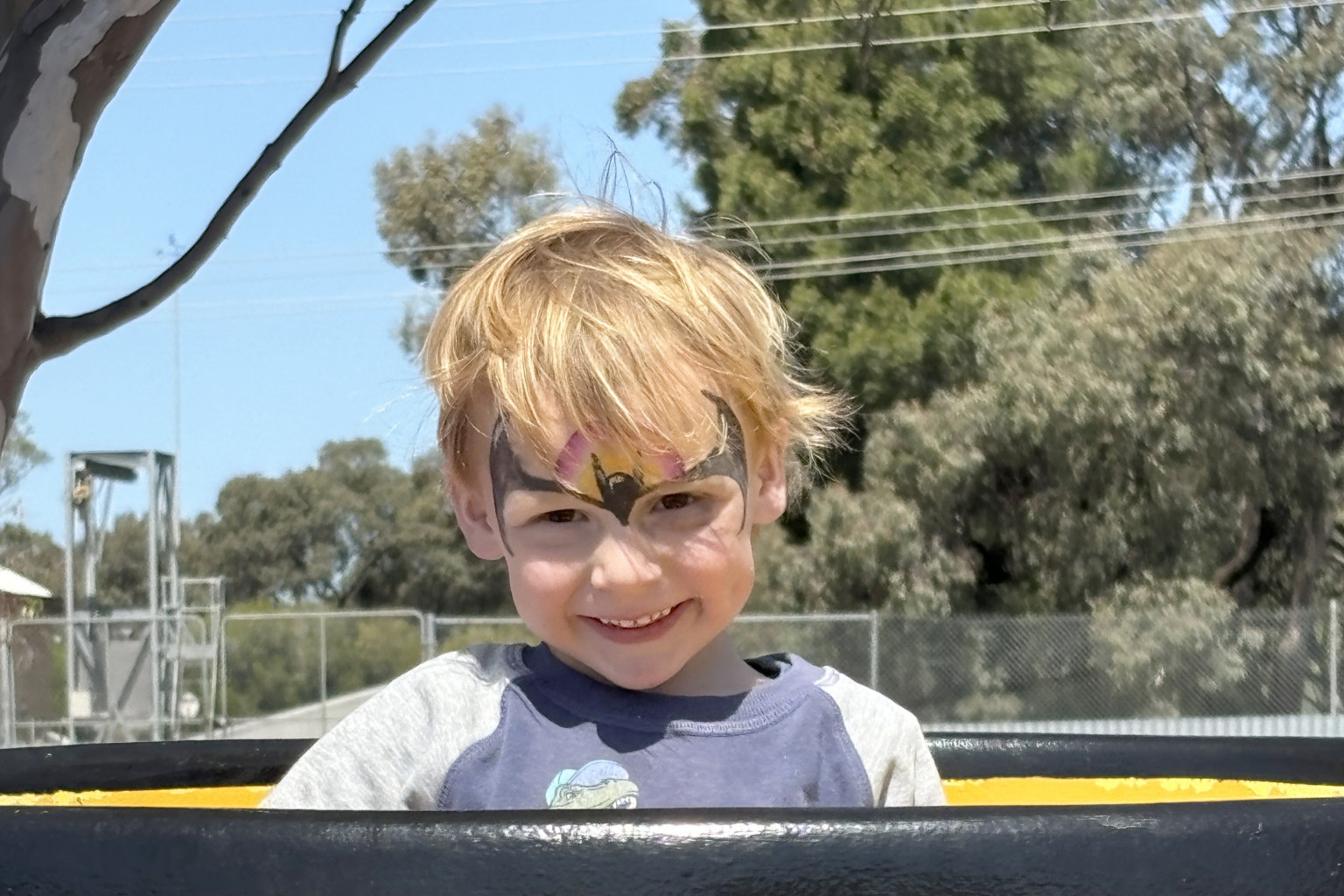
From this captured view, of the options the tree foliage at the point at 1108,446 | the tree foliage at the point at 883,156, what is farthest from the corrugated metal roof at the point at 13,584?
the tree foliage at the point at 883,156

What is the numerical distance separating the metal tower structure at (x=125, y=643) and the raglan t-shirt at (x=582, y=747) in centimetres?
1286

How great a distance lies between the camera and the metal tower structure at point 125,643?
14.0 meters

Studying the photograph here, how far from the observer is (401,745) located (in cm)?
133

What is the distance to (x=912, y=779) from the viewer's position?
147 cm

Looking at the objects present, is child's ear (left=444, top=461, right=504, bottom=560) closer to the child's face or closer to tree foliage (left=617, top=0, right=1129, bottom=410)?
the child's face

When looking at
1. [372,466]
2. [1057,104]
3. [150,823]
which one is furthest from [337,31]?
[372,466]

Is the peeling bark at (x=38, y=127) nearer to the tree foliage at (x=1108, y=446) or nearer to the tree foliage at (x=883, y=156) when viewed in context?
the tree foliage at (x=1108, y=446)

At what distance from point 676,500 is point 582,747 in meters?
0.23

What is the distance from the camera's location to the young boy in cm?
130

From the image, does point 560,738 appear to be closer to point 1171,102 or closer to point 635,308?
point 635,308

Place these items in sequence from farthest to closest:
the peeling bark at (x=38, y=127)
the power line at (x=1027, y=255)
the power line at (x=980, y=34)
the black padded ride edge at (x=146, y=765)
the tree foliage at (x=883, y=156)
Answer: the power line at (x=980, y=34) → the tree foliage at (x=883, y=156) → the power line at (x=1027, y=255) → the peeling bark at (x=38, y=127) → the black padded ride edge at (x=146, y=765)

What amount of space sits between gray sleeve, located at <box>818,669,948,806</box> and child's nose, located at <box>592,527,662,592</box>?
0.91ft

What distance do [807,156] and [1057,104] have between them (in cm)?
375

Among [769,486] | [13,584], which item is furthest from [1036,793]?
[13,584]
